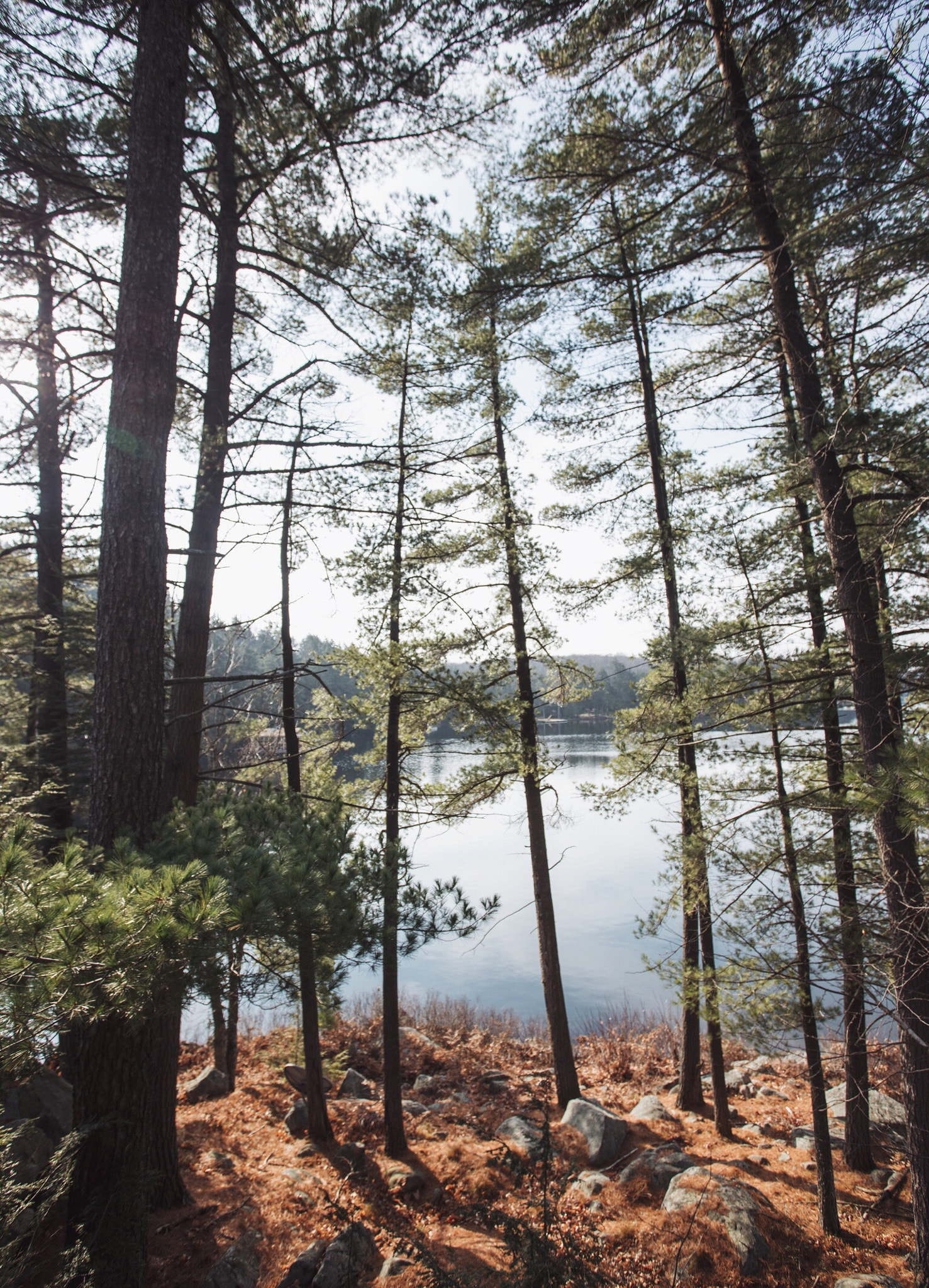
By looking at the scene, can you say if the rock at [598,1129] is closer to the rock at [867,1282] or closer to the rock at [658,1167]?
the rock at [658,1167]

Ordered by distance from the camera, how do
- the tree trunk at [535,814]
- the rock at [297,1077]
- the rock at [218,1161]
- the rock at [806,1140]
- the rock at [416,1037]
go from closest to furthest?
the rock at [218,1161]
the rock at [806,1140]
the tree trunk at [535,814]
the rock at [297,1077]
the rock at [416,1037]

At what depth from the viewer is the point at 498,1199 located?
227 inches

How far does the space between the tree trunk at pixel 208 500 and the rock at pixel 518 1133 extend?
533cm

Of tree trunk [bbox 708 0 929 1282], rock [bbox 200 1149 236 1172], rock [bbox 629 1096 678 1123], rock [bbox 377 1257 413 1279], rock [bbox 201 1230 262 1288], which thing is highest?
tree trunk [bbox 708 0 929 1282]

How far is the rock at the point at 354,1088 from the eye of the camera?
876 cm

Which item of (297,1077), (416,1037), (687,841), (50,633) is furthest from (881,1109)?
(50,633)

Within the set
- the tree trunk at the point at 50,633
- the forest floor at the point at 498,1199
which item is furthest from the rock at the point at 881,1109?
the tree trunk at the point at 50,633

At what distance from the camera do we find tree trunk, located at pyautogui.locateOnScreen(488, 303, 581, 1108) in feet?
25.9

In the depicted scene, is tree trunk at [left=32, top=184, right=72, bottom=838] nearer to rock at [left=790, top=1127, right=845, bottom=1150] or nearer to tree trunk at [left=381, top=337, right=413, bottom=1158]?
tree trunk at [left=381, top=337, right=413, bottom=1158]

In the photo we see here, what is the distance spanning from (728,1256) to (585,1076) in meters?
5.85

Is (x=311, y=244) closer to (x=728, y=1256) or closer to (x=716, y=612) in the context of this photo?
(x=716, y=612)

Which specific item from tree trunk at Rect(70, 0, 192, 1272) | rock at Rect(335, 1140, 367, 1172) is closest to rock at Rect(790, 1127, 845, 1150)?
rock at Rect(335, 1140, 367, 1172)

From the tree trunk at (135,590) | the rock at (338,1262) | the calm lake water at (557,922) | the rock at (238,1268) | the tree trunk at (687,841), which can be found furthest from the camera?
the calm lake water at (557,922)

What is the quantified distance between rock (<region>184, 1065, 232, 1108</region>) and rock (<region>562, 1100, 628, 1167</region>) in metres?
4.49
